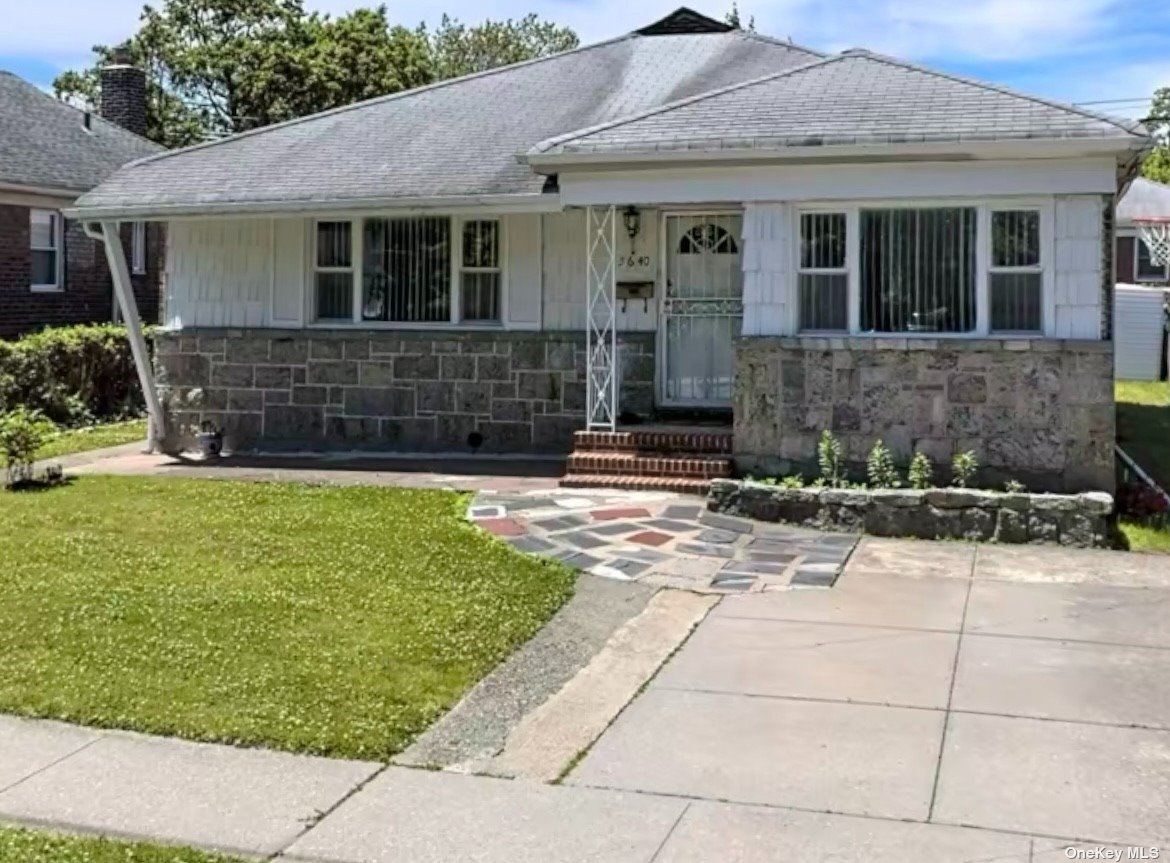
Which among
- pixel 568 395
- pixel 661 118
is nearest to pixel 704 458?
pixel 568 395

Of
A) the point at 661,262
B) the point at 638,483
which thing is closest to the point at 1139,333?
the point at 661,262

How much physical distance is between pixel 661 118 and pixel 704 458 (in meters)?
3.26

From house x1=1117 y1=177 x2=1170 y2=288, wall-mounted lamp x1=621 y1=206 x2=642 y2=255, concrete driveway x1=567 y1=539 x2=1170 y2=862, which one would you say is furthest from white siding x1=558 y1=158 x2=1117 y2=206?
house x1=1117 y1=177 x2=1170 y2=288

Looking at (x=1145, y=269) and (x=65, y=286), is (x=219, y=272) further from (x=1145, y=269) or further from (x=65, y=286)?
(x=1145, y=269)

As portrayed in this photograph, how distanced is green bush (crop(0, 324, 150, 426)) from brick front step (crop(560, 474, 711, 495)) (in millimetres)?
7917

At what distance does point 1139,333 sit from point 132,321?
19.6 metres

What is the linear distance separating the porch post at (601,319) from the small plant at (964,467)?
337 cm

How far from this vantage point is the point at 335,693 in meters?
5.88

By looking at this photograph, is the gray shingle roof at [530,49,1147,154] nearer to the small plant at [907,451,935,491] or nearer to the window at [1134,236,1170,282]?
the small plant at [907,451,935,491]

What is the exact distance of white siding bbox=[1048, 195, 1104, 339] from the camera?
10219mm

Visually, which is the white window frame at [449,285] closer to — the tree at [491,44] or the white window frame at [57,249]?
the white window frame at [57,249]

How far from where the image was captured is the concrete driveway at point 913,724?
4.45 metres

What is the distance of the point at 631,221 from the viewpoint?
12969 millimetres

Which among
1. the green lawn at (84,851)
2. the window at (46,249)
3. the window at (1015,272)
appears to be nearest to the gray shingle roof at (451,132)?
the window at (1015,272)
